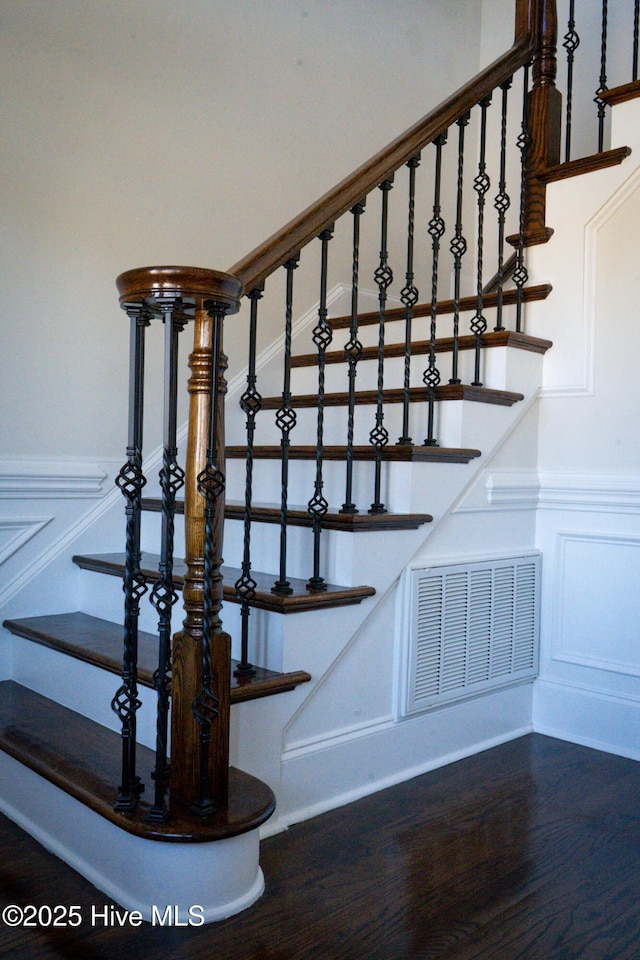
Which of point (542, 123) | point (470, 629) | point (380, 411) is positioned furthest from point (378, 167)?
point (470, 629)

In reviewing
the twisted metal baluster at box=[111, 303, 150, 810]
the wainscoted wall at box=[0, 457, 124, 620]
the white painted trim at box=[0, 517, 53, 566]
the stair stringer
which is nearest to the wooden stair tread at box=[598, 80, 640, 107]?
the stair stringer

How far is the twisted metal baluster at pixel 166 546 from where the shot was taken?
168 centimetres

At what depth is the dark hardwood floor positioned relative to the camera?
1586 mm

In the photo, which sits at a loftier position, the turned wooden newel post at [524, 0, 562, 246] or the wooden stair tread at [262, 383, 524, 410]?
the turned wooden newel post at [524, 0, 562, 246]

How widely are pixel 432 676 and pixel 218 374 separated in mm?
1253

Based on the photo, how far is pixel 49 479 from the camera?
2746 millimetres

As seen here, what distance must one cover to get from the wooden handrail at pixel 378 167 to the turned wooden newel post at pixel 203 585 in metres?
0.23

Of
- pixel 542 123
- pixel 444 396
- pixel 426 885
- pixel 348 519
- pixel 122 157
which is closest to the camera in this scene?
pixel 426 885

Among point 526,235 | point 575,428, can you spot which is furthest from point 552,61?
point 575,428

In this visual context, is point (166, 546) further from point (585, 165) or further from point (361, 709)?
point (585, 165)

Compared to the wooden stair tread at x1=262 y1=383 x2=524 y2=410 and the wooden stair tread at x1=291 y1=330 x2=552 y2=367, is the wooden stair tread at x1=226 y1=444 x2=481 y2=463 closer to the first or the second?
the wooden stair tread at x1=262 y1=383 x2=524 y2=410

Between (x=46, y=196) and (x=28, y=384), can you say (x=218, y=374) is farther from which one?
(x=46, y=196)

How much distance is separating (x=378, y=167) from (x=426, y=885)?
1841 mm

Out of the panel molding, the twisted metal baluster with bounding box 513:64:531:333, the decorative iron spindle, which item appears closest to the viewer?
the decorative iron spindle
